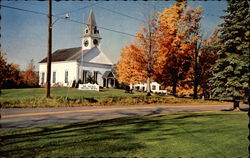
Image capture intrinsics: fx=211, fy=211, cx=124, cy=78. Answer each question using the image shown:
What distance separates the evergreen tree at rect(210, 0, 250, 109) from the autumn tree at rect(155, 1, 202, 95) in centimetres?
937

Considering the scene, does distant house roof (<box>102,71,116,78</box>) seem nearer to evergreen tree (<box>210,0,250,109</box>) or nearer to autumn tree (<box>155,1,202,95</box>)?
autumn tree (<box>155,1,202,95</box>)

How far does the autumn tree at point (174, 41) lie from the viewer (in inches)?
990

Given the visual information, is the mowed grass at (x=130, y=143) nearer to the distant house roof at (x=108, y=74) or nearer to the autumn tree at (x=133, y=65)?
the autumn tree at (x=133, y=65)

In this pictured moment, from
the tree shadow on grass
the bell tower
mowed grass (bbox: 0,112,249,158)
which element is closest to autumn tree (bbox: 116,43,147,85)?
the tree shadow on grass

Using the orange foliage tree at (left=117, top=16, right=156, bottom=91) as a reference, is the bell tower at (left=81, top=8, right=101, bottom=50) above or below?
above

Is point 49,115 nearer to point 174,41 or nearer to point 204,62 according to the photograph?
point 174,41

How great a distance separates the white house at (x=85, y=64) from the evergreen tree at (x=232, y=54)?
31.0 meters

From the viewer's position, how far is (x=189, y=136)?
6797 mm

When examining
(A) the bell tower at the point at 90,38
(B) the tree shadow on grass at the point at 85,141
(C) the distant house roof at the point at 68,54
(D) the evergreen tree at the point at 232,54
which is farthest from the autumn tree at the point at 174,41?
(A) the bell tower at the point at 90,38

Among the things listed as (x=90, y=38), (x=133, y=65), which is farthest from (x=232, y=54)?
(x=90, y=38)

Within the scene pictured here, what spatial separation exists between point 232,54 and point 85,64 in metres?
32.6

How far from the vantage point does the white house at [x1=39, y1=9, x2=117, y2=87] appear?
42.9 meters

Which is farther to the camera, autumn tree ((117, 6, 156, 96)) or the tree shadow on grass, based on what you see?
autumn tree ((117, 6, 156, 96))

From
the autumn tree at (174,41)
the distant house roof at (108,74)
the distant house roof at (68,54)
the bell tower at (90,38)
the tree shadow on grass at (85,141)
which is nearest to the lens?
the tree shadow on grass at (85,141)
